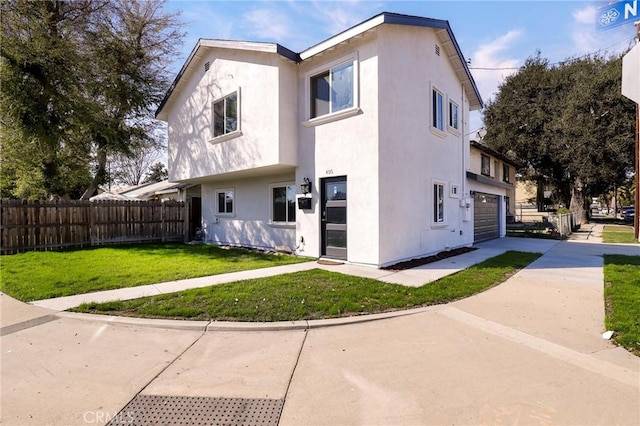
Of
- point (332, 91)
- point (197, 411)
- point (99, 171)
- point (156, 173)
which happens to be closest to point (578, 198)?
point (332, 91)

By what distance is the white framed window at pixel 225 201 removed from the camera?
44.9ft

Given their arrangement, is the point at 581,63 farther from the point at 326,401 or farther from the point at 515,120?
the point at 326,401

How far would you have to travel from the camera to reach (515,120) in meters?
29.3

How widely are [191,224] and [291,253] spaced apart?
25.5ft

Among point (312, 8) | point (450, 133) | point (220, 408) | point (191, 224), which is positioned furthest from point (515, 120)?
point (220, 408)

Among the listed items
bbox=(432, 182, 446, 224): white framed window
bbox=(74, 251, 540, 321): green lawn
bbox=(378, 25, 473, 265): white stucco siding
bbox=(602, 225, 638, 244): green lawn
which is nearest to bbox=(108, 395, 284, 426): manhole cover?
bbox=(74, 251, 540, 321): green lawn

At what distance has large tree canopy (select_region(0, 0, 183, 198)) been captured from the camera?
12.3 meters

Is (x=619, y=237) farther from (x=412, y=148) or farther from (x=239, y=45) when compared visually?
(x=239, y=45)

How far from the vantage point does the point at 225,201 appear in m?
14.2

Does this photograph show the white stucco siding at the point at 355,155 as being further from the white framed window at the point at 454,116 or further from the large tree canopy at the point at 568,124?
the large tree canopy at the point at 568,124

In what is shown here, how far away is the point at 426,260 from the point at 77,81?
15375 millimetres

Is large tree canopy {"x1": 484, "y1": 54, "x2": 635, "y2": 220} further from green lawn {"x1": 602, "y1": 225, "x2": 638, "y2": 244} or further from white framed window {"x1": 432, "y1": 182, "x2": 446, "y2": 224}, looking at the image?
white framed window {"x1": 432, "y1": 182, "x2": 446, "y2": 224}

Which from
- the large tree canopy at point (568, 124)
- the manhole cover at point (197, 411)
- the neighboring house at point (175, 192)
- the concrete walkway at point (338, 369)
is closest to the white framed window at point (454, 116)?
the concrete walkway at point (338, 369)

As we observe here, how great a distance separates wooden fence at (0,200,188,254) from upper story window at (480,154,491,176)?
1723cm
